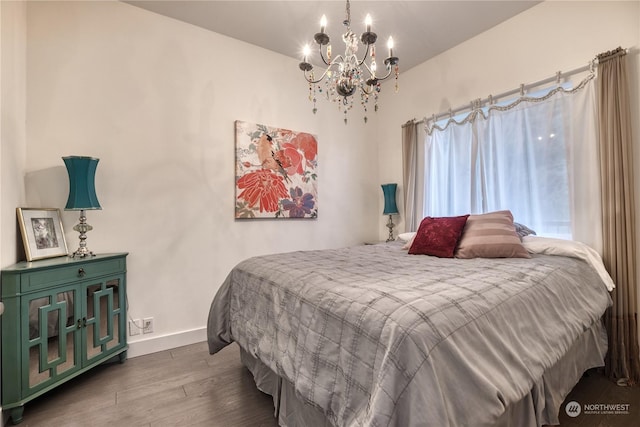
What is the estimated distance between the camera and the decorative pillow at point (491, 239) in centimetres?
203

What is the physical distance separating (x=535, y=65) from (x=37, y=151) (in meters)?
4.00

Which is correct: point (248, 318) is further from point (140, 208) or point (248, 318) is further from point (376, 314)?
point (140, 208)

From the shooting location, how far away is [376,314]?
99cm

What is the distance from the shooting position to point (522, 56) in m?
2.58

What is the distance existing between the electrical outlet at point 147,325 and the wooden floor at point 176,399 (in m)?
0.28

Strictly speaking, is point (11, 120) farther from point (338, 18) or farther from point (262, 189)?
point (338, 18)

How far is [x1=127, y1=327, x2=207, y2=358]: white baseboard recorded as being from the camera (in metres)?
2.40

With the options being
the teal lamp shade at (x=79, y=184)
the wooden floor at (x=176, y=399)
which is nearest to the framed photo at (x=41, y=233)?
the teal lamp shade at (x=79, y=184)

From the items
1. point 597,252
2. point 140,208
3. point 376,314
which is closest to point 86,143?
point 140,208

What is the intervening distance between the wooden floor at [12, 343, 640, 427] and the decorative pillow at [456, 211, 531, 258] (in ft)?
2.97

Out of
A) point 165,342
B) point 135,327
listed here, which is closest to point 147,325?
point 135,327

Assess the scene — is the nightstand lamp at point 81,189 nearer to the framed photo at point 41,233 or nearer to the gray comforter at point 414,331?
the framed photo at point 41,233

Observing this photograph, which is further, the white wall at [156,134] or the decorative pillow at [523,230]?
the decorative pillow at [523,230]

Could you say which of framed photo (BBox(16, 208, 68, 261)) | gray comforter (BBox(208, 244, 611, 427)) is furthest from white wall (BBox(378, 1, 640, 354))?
framed photo (BBox(16, 208, 68, 261))
